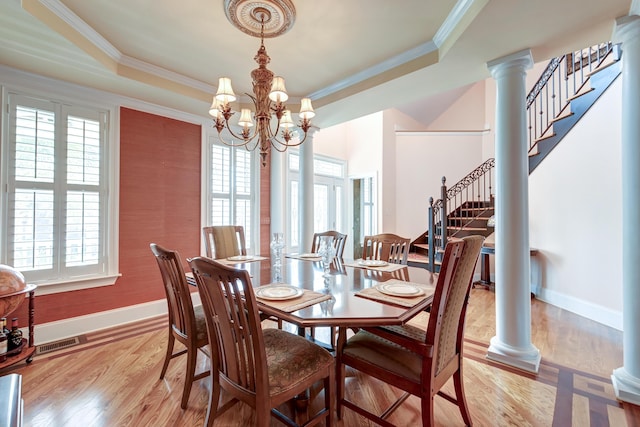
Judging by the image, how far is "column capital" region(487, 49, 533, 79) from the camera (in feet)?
7.16

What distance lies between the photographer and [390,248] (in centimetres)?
269

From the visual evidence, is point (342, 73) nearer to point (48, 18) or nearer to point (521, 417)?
point (48, 18)

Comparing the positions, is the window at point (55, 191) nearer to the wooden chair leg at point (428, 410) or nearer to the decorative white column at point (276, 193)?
the decorative white column at point (276, 193)

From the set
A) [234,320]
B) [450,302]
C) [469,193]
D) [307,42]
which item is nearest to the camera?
[234,320]

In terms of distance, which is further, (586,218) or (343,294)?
(586,218)

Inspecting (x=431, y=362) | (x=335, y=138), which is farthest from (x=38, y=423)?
(x=335, y=138)

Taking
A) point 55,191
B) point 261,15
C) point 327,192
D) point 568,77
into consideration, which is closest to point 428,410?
point 261,15

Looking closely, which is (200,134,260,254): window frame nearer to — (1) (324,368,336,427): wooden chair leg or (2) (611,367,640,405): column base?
(1) (324,368,336,427): wooden chair leg

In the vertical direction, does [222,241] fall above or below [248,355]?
above

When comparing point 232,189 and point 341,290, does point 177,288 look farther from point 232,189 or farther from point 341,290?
point 232,189

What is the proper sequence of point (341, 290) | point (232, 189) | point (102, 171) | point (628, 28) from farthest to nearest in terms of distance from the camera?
point (232, 189) → point (102, 171) → point (628, 28) → point (341, 290)

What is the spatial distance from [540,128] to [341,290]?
5521mm

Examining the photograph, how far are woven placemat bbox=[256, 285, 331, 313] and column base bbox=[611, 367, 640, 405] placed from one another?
6.79ft

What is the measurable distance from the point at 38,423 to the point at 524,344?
3327 millimetres
